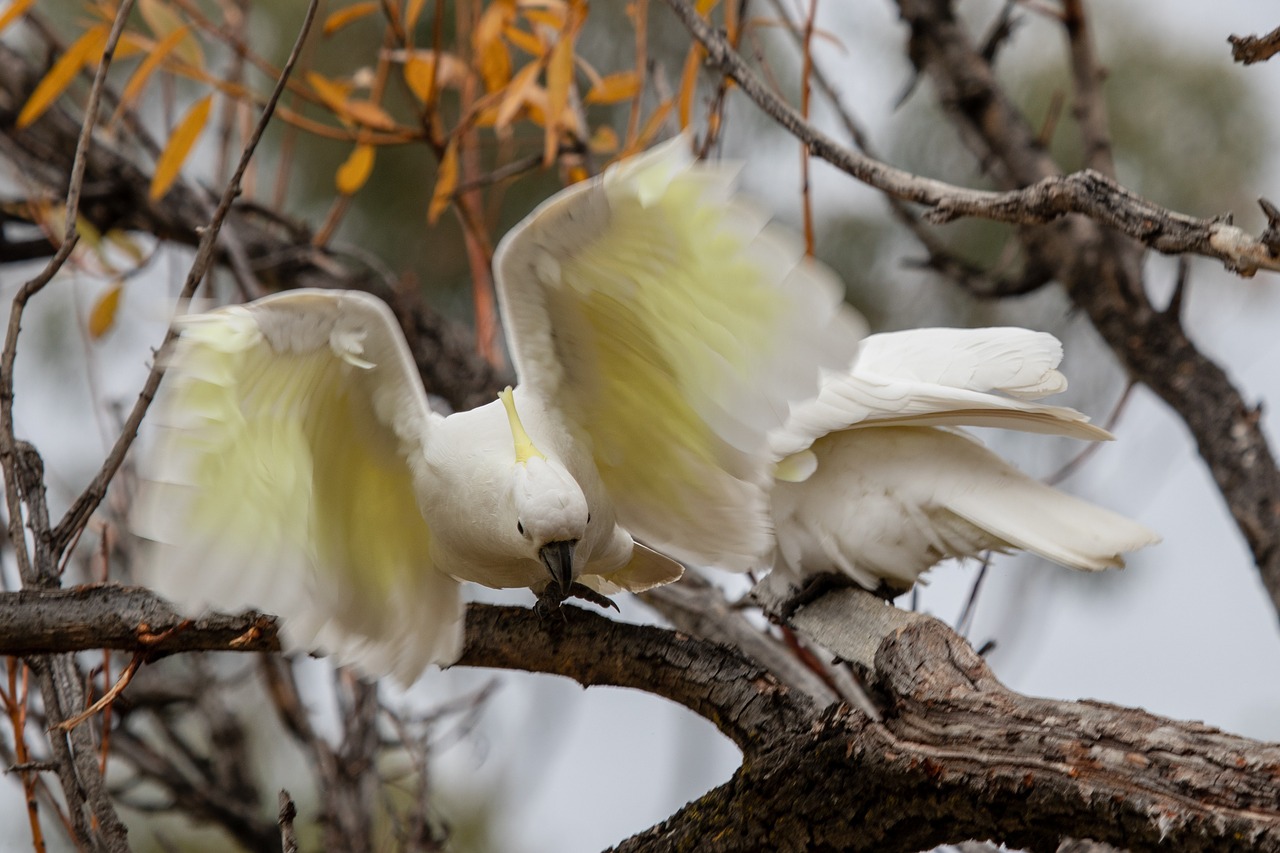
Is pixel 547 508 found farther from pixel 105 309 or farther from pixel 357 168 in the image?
pixel 105 309

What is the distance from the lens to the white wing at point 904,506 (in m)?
1.60

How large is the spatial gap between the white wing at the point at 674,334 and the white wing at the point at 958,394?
0.14 metres

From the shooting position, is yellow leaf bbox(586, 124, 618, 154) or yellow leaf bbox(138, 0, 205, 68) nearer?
yellow leaf bbox(138, 0, 205, 68)

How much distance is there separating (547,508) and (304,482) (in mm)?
304

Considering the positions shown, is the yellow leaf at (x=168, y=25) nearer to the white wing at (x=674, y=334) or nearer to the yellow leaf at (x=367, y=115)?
the yellow leaf at (x=367, y=115)

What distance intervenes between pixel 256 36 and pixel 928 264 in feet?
6.52

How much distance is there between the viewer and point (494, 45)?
2.17m

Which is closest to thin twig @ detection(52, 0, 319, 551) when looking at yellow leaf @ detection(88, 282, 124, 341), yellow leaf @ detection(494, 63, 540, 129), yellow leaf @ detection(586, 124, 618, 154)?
yellow leaf @ detection(494, 63, 540, 129)

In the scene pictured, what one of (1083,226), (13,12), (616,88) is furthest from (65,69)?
(1083,226)

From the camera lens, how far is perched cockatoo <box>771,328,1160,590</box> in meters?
1.54

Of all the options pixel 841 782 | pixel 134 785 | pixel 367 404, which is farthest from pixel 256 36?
pixel 841 782

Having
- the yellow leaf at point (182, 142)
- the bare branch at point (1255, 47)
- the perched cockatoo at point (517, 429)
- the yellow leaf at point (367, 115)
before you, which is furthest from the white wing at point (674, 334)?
the yellow leaf at point (367, 115)

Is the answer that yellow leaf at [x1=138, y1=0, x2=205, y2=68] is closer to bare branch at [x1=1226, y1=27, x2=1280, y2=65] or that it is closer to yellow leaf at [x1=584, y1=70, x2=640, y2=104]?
yellow leaf at [x1=584, y1=70, x2=640, y2=104]

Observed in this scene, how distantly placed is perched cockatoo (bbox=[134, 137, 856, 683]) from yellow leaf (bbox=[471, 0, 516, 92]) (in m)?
0.82
